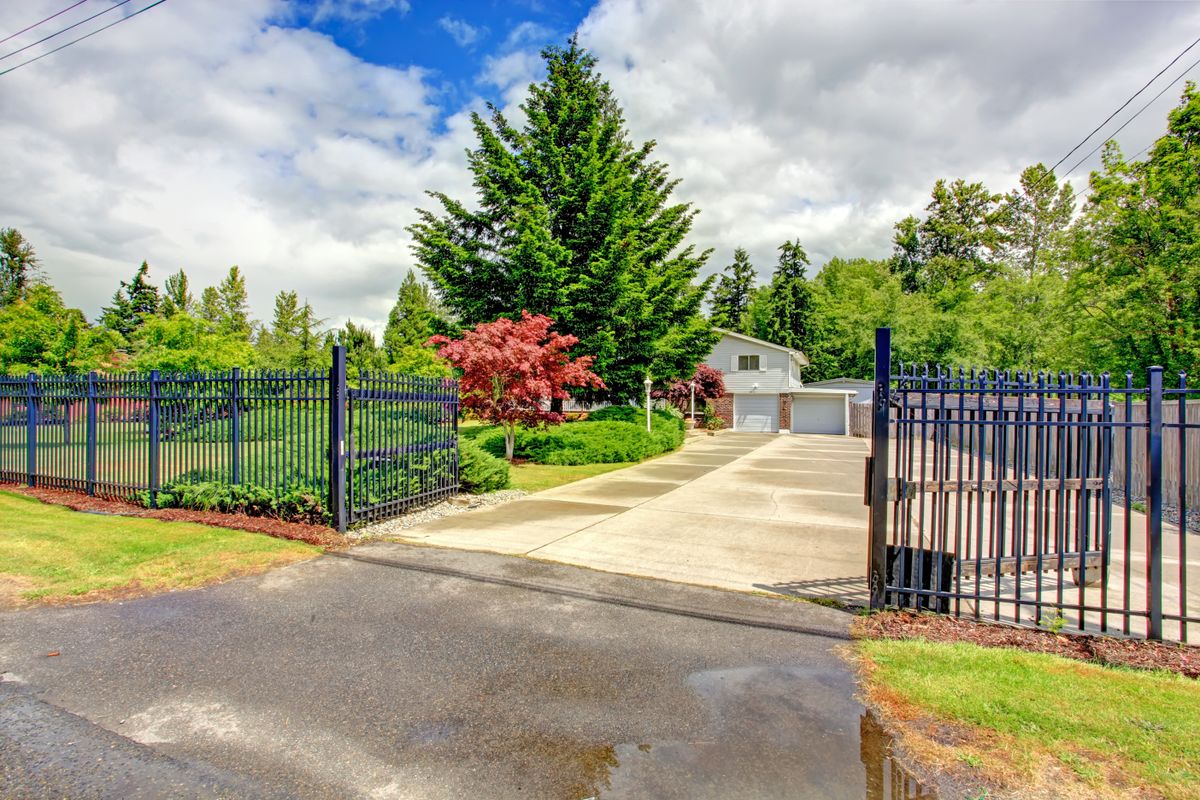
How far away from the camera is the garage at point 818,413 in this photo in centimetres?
3331

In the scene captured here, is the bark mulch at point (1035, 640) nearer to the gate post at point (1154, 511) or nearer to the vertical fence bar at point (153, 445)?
the gate post at point (1154, 511)

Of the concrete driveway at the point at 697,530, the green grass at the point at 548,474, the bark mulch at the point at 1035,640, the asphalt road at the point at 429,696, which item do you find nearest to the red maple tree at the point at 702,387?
the green grass at the point at 548,474

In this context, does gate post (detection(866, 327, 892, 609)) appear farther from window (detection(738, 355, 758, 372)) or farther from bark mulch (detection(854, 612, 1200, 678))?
window (detection(738, 355, 758, 372))

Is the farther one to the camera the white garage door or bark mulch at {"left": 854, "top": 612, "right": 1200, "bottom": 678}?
the white garage door

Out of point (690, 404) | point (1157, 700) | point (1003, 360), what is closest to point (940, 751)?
point (1157, 700)

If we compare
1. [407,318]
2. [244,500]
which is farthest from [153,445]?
[407,318]

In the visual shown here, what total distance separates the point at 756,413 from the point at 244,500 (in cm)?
2988

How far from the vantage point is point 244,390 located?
25.8 feet

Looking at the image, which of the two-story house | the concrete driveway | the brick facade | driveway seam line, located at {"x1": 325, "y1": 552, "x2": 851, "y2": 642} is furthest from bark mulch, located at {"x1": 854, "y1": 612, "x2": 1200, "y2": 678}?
the brick facade

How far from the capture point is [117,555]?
20.5 feet

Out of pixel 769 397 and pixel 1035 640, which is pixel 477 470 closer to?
pixel 1035 640

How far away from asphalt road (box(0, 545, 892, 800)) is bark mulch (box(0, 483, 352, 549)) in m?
1.62

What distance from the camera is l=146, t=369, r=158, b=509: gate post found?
834cm

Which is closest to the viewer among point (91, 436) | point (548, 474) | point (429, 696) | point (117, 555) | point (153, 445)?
point (429, 696)
